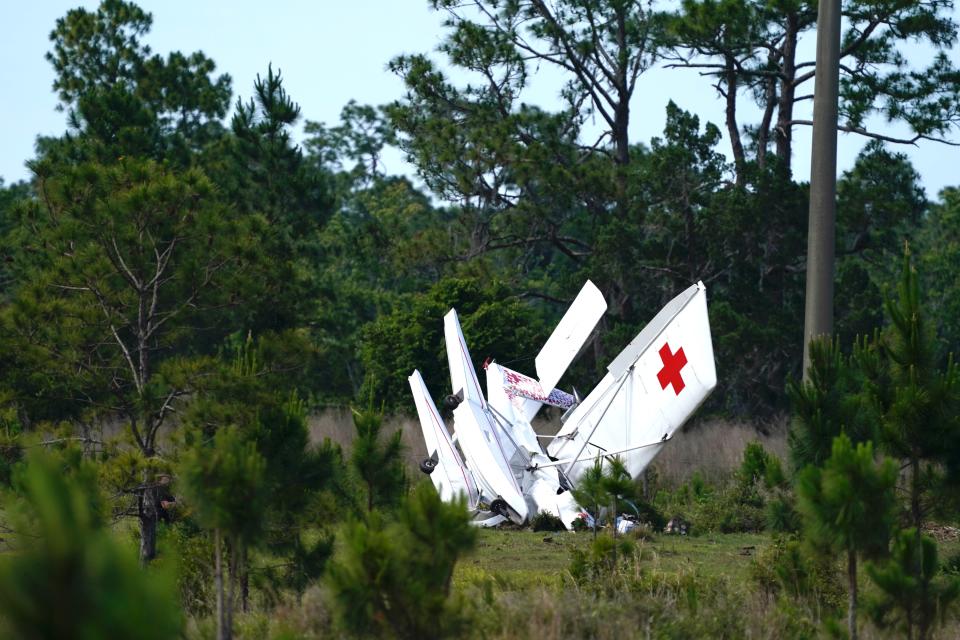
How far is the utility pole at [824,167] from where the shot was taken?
33.3ft

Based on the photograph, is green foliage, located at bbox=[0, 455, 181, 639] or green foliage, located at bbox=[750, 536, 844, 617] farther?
green foliage, located at bbox=[750, 536, 844, 617]

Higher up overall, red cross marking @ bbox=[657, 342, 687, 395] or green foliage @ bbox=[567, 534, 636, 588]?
red cross marking @ bbox=[657, 342, 687, 395]

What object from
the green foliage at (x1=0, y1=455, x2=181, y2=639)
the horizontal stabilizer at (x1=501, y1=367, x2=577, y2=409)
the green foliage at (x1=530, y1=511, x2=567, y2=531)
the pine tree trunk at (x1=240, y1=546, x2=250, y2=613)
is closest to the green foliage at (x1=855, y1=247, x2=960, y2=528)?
the pine tree trunk at (x1=240, y1=546, x2=250, y2=613)

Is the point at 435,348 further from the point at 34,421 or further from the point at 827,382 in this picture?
the point at 827,382

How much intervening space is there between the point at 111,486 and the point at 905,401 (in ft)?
18.5

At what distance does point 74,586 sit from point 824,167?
8443mm

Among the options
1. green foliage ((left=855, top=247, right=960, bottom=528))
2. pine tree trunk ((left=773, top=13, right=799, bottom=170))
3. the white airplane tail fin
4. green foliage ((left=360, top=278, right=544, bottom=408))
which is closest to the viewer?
green foliage ((left=855, top=247, right=960, bottom=528))

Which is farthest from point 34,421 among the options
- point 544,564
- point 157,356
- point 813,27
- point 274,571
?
point 813,27

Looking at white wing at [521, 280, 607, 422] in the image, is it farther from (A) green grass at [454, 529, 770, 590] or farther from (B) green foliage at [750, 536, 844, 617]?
(B) green foliage at [750, 536, 844, 617]

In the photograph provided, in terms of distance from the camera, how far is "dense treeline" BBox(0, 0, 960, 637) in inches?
265

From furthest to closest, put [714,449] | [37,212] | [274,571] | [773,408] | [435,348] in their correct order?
1. [773,408]
2. [435,348]
3. [714,449]
4. [37,212]
5. [274,571]

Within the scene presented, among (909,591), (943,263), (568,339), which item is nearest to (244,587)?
(909,591)

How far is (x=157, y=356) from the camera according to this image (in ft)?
88.4

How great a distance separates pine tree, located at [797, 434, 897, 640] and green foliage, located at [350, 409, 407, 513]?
11.3ft
